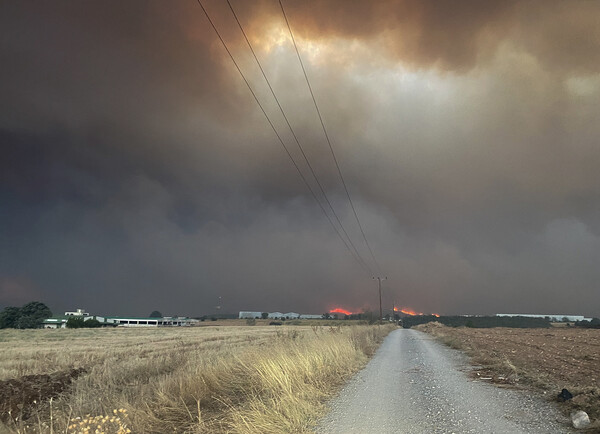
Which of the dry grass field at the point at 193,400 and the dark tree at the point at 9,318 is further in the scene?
the dark tree at the point at 9,318

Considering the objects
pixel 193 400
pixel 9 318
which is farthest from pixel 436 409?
pixel 9 318

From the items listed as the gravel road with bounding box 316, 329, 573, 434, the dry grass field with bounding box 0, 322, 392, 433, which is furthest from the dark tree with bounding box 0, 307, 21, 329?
the gravel road with bounding box 316, 329, 573, 434

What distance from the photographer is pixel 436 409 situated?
9.64 meters

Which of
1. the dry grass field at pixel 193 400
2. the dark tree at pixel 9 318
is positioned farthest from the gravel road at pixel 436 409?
the dark tree at pixel 9 318

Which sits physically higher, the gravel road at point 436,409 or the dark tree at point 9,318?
the gravel road at point 436,409

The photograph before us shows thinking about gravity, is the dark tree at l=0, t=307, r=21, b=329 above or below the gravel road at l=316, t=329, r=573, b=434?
below

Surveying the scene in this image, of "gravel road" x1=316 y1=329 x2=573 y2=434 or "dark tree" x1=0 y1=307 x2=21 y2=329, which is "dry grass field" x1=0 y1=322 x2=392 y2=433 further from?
"dark tree" x1=0 y1=307 x2=21 y2=329

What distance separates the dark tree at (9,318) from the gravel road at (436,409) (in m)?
154

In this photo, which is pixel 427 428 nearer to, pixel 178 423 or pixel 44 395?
pixel 178 423

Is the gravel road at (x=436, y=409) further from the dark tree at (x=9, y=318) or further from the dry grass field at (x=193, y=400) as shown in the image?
the dark tree at (x=9, y=318)

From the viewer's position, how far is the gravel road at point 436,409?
7.96 meters

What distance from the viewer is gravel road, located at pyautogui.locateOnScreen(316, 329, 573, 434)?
7957 mm

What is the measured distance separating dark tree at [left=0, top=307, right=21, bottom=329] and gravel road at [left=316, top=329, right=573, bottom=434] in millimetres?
154231

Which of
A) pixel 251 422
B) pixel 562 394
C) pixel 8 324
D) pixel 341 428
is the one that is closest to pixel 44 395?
pixel 251 422
